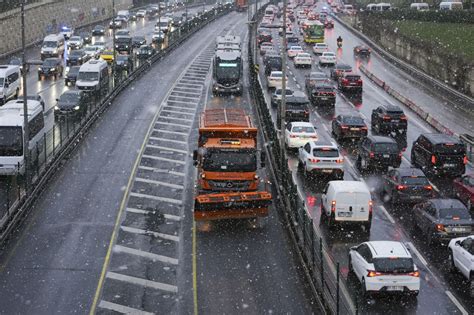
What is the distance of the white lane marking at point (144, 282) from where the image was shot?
25.6 meters

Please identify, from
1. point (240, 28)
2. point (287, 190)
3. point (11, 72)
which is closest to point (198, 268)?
point (287, 190)

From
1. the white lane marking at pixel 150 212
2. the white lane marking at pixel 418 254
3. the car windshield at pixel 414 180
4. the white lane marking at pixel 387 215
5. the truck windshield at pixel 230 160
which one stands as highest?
the truck windshield at pixel 230 160

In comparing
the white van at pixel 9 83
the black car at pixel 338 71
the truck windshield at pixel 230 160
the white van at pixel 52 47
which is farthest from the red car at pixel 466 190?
the white van at pixel 52 47

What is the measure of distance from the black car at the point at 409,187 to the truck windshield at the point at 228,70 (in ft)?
99.8

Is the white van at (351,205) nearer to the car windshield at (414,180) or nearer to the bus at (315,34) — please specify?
the car windshield at (414,180)

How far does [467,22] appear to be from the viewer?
9725 cm

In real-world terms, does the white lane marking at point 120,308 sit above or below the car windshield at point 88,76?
below

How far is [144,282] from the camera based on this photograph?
2606cm

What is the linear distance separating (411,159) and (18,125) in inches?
799

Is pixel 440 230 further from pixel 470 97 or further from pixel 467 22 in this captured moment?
pixel 467 22

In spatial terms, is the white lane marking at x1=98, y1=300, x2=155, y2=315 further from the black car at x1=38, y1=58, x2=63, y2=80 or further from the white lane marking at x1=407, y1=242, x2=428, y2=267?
the black car at x1=38, y1=58, x2=63, y2=80

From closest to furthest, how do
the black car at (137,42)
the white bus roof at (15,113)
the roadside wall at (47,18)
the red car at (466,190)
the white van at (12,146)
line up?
the red car at (466,190)
the white van at (12,146)
the white bus roof at (15,113)
the roadside wall at (47,18)
the black car at (137,42)

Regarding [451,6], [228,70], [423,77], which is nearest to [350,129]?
[228,70]

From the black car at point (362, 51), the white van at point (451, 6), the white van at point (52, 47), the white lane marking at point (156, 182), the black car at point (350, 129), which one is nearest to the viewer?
the white lane marking at point (156, 182)
